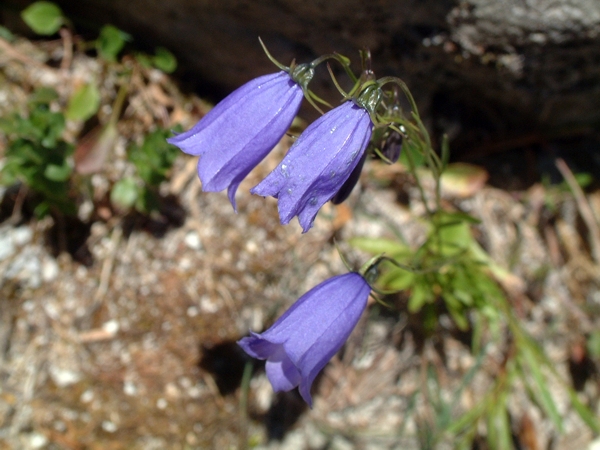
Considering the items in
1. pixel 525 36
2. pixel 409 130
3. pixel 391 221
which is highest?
pixel 525 36

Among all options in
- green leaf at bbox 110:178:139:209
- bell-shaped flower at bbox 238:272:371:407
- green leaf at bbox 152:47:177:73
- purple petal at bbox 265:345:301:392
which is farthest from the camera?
green leaf at bbox 152:47:177:73

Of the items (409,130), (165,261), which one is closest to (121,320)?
(165,261)

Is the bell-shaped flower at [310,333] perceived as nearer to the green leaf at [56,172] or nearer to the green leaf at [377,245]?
the green leaf at [377,245]

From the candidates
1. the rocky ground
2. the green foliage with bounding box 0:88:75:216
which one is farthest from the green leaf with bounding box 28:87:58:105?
the rocky ground

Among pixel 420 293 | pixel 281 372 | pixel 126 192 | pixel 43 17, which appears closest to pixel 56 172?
pixel 126 192

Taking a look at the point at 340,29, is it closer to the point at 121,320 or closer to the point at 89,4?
the point at 89,4

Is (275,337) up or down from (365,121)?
down

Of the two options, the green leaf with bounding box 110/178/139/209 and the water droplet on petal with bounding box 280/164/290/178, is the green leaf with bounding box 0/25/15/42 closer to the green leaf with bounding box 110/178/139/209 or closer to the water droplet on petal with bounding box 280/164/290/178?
the green leaf with bounding box 110/178/139/209

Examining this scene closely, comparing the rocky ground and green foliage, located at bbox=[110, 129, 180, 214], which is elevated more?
green foliage, located at bbox=[110, 129, 180, 214]
